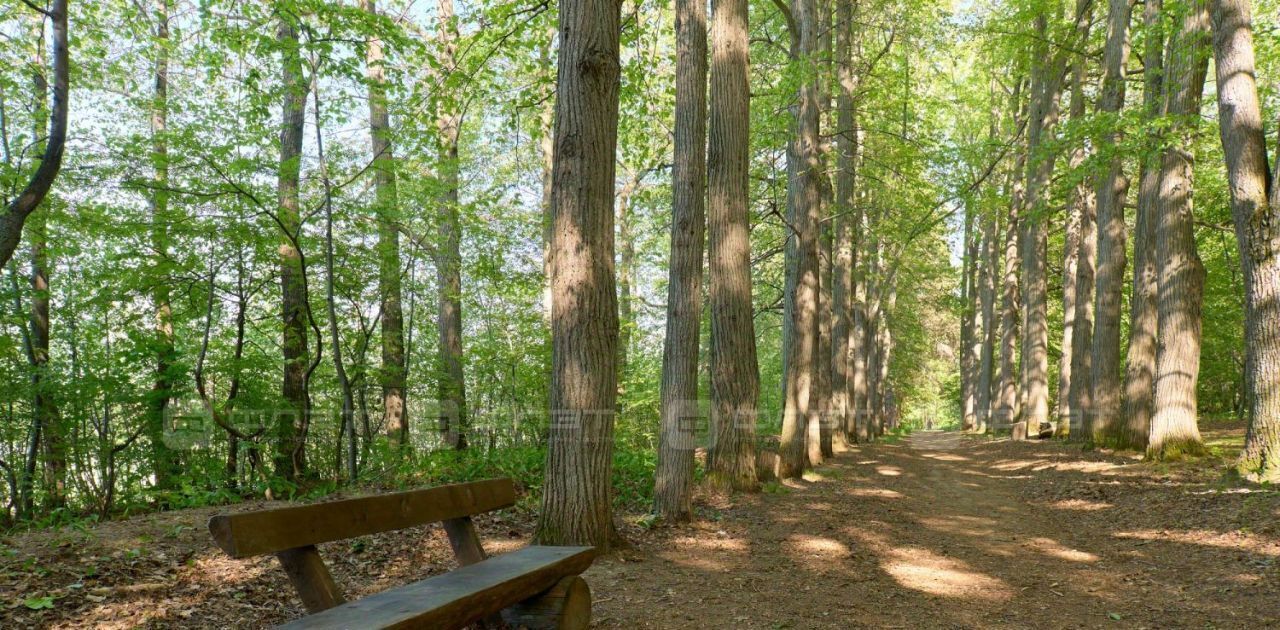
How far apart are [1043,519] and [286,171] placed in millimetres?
9955

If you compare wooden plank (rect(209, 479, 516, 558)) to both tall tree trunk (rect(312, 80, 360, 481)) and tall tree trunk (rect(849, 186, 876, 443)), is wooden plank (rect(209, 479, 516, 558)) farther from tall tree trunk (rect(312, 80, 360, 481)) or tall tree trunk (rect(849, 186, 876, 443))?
tall tree trunk (rect(849, 186, 876, 443))

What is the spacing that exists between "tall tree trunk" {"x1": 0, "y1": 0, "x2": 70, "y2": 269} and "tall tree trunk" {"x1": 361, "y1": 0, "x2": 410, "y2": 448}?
333 cm

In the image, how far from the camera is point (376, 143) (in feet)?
41.3

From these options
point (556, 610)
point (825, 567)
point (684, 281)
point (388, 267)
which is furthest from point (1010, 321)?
point (556, 610)

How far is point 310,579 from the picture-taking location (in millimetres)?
3105

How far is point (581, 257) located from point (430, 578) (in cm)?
258

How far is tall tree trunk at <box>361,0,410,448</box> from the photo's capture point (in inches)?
386

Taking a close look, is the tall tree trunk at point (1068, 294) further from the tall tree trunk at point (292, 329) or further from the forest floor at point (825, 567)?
the tall tree trunk at point (292, 329)

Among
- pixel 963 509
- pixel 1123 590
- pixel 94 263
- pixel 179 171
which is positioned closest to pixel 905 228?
pixel 963 509

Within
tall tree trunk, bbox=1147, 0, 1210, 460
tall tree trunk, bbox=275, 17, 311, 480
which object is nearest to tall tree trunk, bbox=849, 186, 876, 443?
tall tree trunk, bbox=1147, 0, 1210, 460

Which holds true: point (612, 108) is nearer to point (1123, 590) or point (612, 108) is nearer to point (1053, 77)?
point (1123, 590)

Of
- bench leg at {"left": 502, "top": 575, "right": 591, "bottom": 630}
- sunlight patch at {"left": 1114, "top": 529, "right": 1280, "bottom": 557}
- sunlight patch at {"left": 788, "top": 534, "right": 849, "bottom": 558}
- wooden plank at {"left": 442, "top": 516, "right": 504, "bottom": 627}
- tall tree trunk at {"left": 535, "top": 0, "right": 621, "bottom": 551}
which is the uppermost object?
tall tree trunk at {"left": 535, "top": 0, "right": 621, "bottom": 551}

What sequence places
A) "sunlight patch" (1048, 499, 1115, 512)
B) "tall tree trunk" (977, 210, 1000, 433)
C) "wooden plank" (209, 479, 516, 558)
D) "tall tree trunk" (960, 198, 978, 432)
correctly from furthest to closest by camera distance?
"tall tree trunk" (960, 198, 978, 432) → "tall tree trunk" (977, 210, 1000, 433) → "sunlight patch" (1048, 499, 1115, 512) → "wooden plank" (209, 479, 516, 558)

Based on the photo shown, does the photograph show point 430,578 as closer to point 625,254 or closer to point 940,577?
point 940,577
